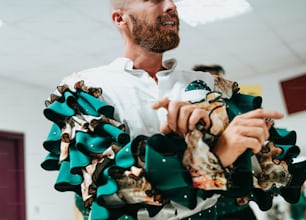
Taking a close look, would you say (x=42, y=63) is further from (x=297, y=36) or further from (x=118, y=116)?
(x=118, y=116)

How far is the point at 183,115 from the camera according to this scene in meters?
0.37

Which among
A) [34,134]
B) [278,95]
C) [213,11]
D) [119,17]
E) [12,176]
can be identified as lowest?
[12,176]

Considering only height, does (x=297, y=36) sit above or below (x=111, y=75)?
above

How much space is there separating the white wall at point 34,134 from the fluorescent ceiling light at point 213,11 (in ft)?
4.42

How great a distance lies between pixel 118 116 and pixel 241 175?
0.58 feet

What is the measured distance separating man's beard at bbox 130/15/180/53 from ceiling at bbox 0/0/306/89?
1.74m

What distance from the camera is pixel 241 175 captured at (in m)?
0.42

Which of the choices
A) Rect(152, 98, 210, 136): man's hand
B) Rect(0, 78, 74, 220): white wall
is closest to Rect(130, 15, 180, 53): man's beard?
Rect(152, 98, 210, 136): man's hand

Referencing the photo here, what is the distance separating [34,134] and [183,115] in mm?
3499

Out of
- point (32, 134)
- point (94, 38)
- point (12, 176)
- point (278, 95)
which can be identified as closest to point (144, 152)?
point (94, 38)

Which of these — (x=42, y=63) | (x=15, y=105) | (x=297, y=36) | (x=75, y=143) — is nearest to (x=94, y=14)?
(x=42, y=63)

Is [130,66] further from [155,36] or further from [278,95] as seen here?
[278,95]

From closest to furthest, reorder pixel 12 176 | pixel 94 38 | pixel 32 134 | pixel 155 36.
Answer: pixel 155 36, pixel 94 38, pixel 12 176, pixel 32 134

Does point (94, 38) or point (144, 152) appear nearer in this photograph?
point (144, 152)
